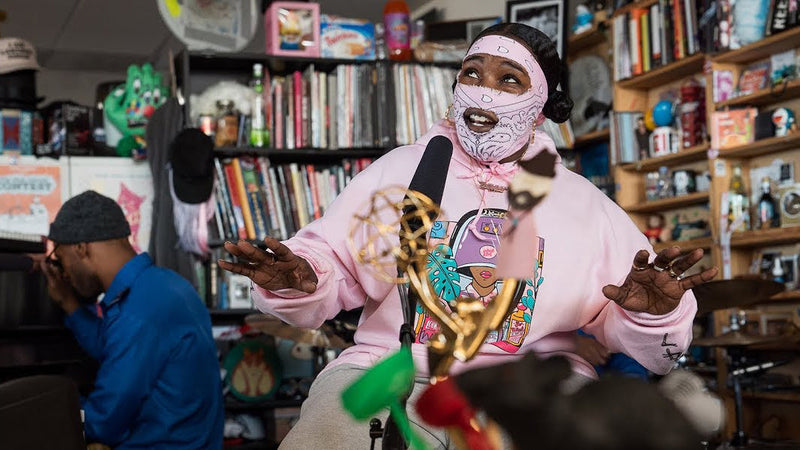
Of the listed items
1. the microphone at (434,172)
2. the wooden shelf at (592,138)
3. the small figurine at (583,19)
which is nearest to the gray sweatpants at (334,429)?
the microphone at (434,172)

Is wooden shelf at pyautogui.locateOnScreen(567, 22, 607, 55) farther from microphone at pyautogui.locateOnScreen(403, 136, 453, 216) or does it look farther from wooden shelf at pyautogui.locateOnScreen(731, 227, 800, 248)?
microphone at pyautogui.locateOnScreen(403, 136, 453, 216)

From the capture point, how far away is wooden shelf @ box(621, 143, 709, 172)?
443 cm

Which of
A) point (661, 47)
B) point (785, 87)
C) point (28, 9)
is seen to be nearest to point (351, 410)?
point (785, 87)

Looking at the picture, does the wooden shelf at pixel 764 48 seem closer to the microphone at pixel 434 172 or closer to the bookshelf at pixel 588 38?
the bookshelf at pixel 588 38

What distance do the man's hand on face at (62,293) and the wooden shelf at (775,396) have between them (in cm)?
273

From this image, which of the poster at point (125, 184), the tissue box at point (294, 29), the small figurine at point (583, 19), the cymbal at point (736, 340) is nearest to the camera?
the cymbal at point (736, 340)

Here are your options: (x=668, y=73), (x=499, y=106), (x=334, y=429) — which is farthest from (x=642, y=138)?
(x=334, y=429)

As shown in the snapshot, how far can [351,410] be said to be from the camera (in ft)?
1.83

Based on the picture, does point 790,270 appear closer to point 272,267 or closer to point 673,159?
point 673,159

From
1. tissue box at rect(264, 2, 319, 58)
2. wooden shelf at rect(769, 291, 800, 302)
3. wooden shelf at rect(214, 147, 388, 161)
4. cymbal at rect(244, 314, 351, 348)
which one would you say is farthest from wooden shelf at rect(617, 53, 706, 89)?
cymbal at rect(244, 314, 351, 348)

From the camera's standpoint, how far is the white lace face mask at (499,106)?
1612 millimetres

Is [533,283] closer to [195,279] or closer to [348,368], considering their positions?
[348,368]

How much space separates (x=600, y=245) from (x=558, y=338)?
0.17m

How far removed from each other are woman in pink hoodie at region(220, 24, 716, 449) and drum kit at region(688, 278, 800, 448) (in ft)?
4.29
